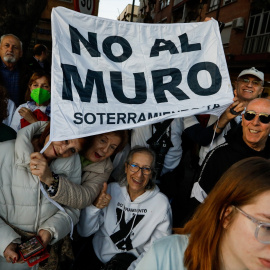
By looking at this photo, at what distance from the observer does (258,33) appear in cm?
1265

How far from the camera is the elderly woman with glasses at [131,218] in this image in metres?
2.01

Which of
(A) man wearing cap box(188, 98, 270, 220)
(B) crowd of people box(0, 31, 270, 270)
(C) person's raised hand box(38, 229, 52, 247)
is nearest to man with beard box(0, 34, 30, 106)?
(B) crowd of people box(0, 31, 270, 270)

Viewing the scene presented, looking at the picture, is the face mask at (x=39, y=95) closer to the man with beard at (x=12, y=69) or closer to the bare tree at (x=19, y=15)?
the man with beard at (x=12, y=69)

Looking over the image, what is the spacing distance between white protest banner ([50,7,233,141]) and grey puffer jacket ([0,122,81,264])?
37 centimetres

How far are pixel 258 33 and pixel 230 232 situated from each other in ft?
48.1

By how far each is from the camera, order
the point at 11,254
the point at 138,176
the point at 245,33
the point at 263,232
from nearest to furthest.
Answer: the point at 263,232
the point at 11,254
the point at 138,176
the point at 245,33

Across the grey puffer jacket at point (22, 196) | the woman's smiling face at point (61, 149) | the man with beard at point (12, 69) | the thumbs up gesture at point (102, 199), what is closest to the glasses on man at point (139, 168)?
the thumbs up gesture at point (102, 199)

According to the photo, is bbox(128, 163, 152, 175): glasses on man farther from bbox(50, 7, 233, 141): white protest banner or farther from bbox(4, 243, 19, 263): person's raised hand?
bbox(4, 243, 19, 263): person's raised hand

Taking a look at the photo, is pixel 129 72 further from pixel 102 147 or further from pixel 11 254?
pixel 11 254

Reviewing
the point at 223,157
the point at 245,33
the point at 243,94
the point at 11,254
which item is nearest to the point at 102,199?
the point at 11,254

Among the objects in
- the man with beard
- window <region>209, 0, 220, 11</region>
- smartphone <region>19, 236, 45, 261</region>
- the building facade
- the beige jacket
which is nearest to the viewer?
smartphone <region>19, 236, 45, 261</region>

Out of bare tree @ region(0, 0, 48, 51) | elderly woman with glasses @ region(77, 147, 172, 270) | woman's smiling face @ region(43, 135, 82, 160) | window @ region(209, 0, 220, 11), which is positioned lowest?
elderly woman with glasses @ region(77, 147, 172, 270)

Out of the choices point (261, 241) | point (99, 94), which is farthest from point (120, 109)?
point (261, 241)

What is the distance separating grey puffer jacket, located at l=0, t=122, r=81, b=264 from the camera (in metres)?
1.55
